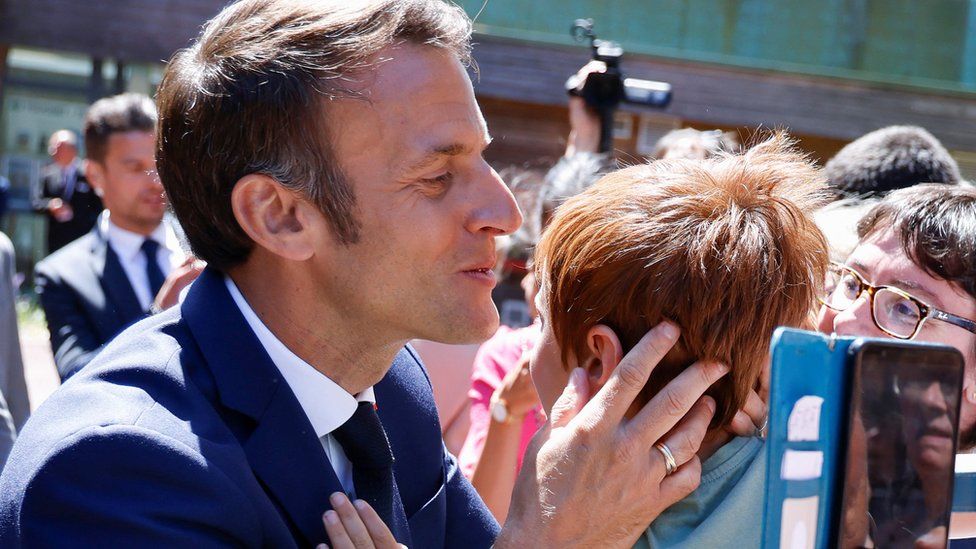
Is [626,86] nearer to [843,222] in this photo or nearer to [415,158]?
[843,222]

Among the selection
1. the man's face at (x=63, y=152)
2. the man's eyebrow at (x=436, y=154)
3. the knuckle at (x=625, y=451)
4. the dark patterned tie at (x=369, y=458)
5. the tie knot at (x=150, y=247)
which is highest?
the man's eyebrow at (x=436, y=154)

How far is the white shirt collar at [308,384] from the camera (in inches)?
69.1

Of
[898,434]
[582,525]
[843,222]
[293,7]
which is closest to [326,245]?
[293,7]

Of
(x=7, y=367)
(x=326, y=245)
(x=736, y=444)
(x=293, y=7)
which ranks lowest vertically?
(x=7, y=367)

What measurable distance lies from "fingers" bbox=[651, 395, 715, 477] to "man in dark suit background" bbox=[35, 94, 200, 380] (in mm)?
2467

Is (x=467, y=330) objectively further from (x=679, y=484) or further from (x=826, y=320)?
(x=826, y=320)

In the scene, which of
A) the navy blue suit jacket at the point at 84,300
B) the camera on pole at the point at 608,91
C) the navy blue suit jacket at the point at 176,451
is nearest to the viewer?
the navy blue suit jacket at the point at 176,451

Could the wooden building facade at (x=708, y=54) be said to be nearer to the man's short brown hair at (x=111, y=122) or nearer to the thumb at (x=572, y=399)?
the man's short brown hair at (x=111, y=122)

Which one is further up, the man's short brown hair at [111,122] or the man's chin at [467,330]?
the man's chin at [467,330]

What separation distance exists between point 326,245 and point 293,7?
1.37 feet

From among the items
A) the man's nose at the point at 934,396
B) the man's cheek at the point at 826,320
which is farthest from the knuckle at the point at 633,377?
the man's cheek at the point at 826,320

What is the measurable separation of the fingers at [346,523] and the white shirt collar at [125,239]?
277cm

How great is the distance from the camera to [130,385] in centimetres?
150

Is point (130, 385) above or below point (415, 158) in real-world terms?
below
